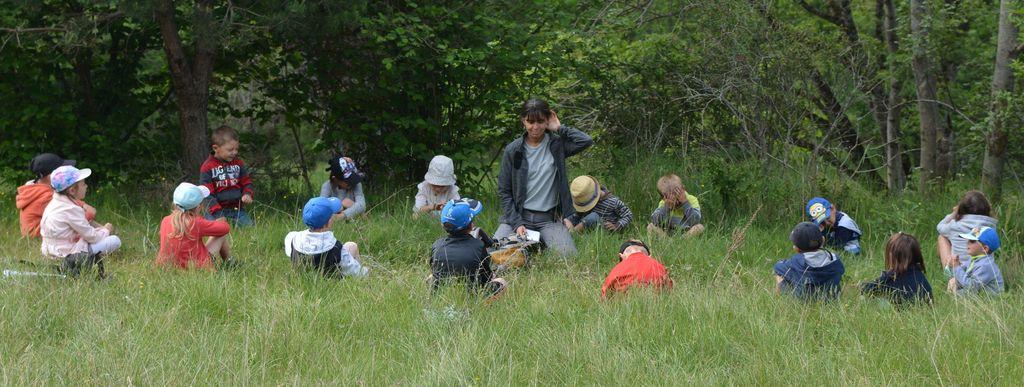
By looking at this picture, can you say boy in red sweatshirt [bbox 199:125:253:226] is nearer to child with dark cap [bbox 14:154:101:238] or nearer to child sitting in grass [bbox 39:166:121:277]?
child with dark cap [bbox 14:154:101:238]

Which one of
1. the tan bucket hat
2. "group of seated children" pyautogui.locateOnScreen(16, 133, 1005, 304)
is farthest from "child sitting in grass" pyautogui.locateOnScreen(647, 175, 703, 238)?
the tan bucket hat

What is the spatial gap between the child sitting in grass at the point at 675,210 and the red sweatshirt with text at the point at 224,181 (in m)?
3.69

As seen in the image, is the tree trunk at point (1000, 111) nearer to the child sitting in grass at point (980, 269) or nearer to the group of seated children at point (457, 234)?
the group of seated children at point (457, 234)

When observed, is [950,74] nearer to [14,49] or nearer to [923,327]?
[923,327]

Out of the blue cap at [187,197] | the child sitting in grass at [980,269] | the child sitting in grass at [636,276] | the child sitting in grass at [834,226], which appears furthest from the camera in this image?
the child sitting in grass at [834,226]

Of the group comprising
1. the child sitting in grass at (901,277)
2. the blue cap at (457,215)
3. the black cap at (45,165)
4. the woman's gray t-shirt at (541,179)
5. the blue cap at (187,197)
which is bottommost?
the child sitting in grass at (901,277)

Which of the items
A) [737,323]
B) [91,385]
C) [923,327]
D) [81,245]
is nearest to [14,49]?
[81,245]

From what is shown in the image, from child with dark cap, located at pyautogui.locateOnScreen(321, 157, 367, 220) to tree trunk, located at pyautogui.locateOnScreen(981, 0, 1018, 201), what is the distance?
6040 mm

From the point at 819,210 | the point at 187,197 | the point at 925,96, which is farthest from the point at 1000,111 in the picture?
the point at 187,197

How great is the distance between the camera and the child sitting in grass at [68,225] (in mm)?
6738

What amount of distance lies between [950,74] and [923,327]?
1144cm

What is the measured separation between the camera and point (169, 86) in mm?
10352

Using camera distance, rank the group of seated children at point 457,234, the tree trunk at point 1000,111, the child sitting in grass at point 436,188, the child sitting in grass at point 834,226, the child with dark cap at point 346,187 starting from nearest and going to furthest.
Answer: the group of seated children at point 457,234, the child sitting in grass at point 834,226, the child sitting in grass at point 436,188, the child with dark cap at point 346,187, the tree trunk at point 1000,111

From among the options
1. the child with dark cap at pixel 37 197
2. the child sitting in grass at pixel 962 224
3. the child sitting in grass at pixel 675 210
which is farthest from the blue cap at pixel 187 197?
the child sitting in grass at pixel 962 224
